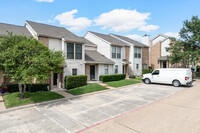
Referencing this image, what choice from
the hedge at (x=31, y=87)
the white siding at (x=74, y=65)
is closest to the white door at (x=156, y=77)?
the white siding at (x=74, y=65)

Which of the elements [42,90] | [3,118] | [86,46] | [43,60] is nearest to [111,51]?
[86,46]

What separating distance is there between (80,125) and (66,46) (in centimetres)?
1134

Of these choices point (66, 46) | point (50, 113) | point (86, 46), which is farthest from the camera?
point (86, 46)

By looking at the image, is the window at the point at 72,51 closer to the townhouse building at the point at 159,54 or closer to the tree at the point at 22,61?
the tree at the point at 22,61

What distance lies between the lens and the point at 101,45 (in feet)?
75.9

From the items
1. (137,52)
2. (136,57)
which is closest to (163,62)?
(137,52)

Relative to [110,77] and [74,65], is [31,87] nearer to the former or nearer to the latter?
[74,65]

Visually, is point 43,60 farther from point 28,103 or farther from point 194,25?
point 194,25

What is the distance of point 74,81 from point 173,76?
12.1 metres

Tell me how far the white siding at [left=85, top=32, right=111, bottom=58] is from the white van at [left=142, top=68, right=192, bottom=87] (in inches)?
312

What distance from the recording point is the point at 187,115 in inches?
281

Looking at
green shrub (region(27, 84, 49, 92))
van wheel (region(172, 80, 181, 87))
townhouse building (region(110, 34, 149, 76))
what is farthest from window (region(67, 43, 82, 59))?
townhouse building (region(110, 34, 149, 76))

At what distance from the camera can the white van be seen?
15461mm

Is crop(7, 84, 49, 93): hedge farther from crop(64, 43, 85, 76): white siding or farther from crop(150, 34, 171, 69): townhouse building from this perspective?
crop(150, 34, 171, 69): townhouse building
